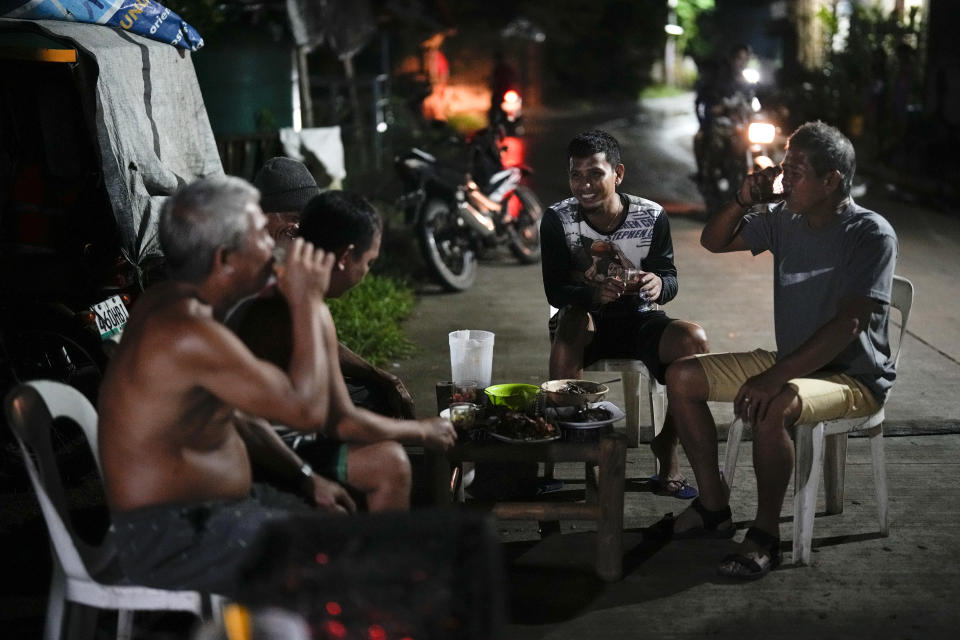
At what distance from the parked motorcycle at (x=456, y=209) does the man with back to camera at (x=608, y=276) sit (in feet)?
13.4

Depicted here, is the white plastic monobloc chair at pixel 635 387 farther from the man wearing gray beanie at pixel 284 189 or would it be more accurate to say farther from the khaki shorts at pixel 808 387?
the man wearing gray beanie at pixel 284 189

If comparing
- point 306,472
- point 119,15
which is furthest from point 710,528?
point 119,15

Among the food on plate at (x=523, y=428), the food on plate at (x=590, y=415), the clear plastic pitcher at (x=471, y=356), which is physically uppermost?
the clear plastic pitcher at (x=471, y=356)

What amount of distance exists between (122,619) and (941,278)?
28.0 ft

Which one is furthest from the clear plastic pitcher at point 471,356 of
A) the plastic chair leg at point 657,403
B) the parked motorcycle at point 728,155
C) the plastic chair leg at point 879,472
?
the parked motorcycle at point 728,155

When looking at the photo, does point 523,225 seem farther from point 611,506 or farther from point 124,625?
point 124,625

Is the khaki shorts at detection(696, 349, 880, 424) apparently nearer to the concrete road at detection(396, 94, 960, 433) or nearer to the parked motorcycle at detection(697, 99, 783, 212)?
the concrete road at detection(396, 94, 960, 433)

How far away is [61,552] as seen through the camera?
9.58 feet

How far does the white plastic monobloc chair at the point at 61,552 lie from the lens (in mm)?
2861

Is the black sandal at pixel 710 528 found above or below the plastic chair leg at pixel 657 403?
below

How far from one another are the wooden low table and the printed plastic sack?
366 centimetres

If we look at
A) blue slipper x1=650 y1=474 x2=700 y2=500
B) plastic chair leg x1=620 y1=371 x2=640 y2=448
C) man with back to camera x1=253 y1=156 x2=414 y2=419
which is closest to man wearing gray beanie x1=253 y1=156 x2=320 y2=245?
man with back to camera x1=253 y1=156 x2=414 y2=419

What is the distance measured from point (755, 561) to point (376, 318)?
469 cm

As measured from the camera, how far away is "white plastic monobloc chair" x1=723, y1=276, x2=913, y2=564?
4062 millimetres
